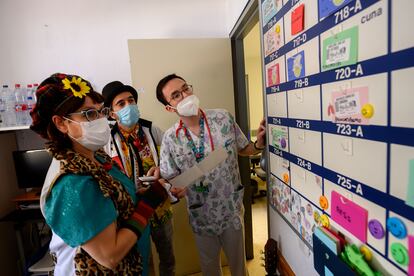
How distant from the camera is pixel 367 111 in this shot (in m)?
0.49

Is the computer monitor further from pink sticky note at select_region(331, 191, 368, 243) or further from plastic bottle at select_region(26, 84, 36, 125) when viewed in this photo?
pink sticky note at select_region(331, 191, 368, 243)

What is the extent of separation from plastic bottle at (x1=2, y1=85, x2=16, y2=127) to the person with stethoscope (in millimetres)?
1604

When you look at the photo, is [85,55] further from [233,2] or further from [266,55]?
[266,55]

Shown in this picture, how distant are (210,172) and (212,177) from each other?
0.03m

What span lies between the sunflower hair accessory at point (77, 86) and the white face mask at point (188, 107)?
54 centimetres

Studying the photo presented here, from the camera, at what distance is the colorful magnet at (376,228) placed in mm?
487

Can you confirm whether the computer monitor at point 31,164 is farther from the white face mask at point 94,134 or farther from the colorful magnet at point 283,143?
the colorful magnet at point 283,143

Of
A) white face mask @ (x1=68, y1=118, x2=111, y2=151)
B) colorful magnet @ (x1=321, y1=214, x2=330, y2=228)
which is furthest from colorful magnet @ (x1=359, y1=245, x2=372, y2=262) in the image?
white face mask @ (x1=68, y1=118, x2=111, y2=151)

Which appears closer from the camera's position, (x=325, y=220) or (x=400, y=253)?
(x=400, y=253)

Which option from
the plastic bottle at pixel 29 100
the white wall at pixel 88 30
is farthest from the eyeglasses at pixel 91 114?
the plastic bottle at pixel 29 100

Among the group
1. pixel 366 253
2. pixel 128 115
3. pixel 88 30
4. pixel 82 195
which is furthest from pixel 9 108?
pixel 366 253

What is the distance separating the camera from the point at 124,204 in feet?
2.85

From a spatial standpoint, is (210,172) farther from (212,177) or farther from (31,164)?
(31,164)

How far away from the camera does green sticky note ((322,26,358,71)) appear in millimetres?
512
